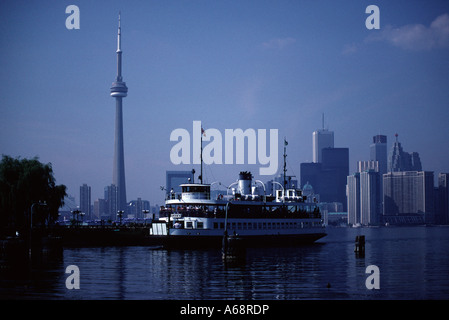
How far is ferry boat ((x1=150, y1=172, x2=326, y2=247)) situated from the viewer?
86.6 metres

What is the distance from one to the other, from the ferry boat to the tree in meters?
17.5

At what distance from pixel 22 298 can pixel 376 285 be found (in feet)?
85.9

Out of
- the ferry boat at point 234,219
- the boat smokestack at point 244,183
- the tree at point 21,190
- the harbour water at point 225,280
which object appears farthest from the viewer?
the boat smokestack at point 244,183

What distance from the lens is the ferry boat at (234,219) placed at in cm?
8656

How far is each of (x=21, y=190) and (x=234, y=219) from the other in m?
31.5

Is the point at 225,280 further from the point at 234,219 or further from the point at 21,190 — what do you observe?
the point at 21,190

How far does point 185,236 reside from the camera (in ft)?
281

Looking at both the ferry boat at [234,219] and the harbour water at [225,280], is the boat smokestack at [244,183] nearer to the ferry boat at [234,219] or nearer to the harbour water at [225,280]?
the ferry boat at [234,219]

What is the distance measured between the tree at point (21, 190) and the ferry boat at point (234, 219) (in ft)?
57.5

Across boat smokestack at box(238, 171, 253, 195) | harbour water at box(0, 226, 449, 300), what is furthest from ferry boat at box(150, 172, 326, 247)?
harbour water at box(0, 226, 449, 300)

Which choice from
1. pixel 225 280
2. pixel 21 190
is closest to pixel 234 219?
pixel 21 190

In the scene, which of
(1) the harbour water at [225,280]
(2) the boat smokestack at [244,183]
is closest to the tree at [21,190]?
(1) the harbour water at [225,280]

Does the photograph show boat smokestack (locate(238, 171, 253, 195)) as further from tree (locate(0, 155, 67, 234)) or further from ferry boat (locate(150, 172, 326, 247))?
tree (locate(0, 155, 67, 234))

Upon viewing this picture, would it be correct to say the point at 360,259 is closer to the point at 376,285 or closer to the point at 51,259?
the point at 376,285
